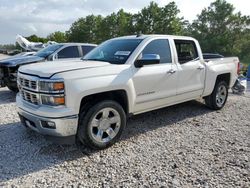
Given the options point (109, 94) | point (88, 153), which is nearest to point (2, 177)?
point (88, 153)

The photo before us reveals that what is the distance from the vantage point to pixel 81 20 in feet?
193

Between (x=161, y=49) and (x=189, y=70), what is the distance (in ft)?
2.77

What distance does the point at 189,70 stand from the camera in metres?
5.15

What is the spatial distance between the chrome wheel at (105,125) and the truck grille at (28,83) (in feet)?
3.18

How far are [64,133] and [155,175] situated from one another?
1.37 meters

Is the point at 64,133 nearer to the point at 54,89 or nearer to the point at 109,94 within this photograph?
the point at 54,89

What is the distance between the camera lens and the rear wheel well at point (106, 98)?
371cm

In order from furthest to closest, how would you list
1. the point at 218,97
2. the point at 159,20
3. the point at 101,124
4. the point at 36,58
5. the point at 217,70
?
the point at 159,20 → the point at 36,58 → the point at 218,97 → the point at 217,70 → the point at 101,124

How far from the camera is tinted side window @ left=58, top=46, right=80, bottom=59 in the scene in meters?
8.55

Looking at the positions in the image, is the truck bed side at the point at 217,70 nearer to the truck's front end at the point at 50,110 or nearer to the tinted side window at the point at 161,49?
the tinted side window at the point at 161,49

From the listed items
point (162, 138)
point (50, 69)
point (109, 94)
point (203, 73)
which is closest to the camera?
point (50, 69)

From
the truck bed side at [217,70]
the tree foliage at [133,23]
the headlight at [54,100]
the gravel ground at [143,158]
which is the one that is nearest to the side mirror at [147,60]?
the gravel ground at [143,158]

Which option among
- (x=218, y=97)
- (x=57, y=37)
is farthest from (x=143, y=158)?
(x=57, y=37)

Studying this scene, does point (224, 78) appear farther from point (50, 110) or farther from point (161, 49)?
point (50, 110)
